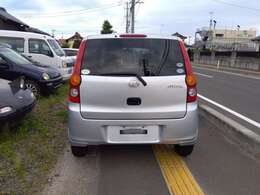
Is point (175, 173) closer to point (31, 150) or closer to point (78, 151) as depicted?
point (78, 151)

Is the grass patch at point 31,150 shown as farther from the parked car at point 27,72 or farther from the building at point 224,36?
the building at point 224,36

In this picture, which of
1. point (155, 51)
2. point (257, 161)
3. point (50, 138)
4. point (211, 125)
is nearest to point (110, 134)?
point (155, 51)

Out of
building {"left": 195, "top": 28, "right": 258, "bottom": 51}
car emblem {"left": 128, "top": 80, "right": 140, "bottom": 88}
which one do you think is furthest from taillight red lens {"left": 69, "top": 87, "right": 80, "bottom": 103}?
building {"left": 195, "top": 28, "right": 258, "bottom": 51}

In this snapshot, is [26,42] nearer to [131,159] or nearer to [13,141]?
[13,141]

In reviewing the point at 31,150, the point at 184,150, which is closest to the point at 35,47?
the point at 31,150

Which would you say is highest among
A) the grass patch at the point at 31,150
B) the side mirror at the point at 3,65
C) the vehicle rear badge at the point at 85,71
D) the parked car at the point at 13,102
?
the vehicle rear badge at the point at 85,71

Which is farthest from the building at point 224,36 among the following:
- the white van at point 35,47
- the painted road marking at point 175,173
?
the painted road marking at point 175,173

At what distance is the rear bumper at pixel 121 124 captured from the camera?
14.5 feet

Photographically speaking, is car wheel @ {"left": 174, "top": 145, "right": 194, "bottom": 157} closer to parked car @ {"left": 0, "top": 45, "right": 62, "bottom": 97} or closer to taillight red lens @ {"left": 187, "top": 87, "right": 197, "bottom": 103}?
taillight red lens @ {"left": 187, "top": 87, "right": 197, "bottom": 103}

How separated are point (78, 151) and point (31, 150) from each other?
74 cm

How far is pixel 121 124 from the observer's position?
4.42 m

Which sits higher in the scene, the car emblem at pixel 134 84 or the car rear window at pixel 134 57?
the car rear window at pixel 134 57

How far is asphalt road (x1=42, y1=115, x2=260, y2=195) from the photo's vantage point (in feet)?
12.9

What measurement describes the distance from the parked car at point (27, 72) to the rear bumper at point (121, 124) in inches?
204
